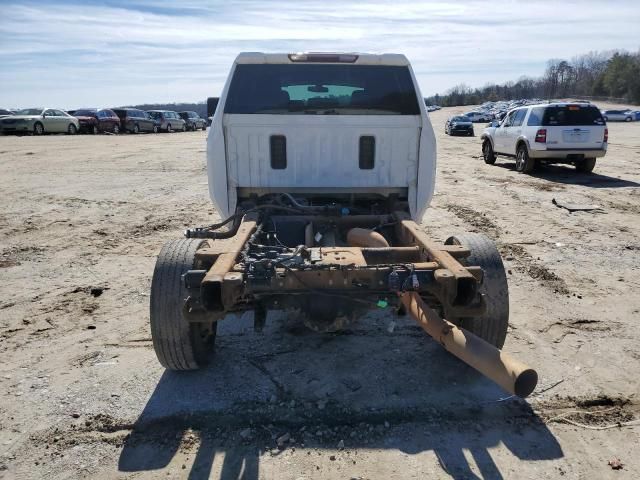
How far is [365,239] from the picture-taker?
428 cm

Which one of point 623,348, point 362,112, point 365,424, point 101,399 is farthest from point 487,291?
point 101,399

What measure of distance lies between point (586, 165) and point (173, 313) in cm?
1411

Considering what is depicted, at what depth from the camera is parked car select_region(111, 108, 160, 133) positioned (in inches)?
1428

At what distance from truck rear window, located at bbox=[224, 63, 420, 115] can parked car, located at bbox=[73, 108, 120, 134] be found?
1290 inches

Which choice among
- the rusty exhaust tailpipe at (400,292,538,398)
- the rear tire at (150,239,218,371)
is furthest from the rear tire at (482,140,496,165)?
the rear tire at (150,239,218,371)

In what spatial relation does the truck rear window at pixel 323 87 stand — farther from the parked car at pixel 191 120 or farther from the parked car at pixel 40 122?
the parked car at pixel 191 120

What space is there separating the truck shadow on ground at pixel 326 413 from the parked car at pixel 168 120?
123 feet

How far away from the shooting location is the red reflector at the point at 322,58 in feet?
16.2

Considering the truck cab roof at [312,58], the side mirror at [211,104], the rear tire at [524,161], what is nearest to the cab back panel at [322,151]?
the truck cab roof at [312,58]

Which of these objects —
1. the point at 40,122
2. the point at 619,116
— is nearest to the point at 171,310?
the point at 40,122

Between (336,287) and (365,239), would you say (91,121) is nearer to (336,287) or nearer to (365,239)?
(365,239)

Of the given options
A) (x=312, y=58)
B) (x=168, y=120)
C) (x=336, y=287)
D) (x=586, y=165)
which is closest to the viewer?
(x=336, y=287)

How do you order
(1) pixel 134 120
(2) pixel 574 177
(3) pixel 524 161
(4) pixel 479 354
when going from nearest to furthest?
1. (4) pixel 479 354
2. (2) pixel 574 177
3. (3) pixel 524 161
4. (1) pixel 134 120

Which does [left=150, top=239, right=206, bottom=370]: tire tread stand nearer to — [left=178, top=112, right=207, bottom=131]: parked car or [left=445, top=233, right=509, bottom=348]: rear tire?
[left=445, top=233, right=509, bottom=348]: rear tire
